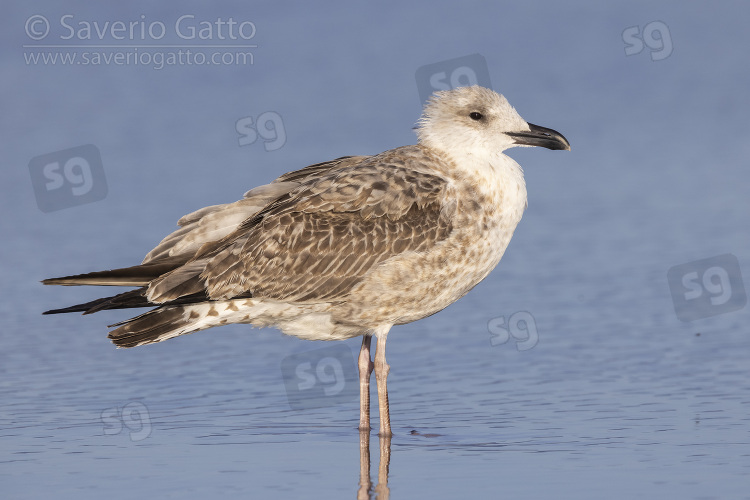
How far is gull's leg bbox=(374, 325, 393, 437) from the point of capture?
872 cm

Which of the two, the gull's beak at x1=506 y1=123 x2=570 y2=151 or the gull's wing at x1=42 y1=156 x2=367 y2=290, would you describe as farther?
the gull's beak at x1=506 y1=123 x2=570 y2=151

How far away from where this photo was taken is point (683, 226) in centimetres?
1461

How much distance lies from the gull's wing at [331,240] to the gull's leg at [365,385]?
2.54 feet

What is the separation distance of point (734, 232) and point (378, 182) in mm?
6582

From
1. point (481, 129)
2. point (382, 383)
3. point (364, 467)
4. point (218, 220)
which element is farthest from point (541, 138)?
point (364, 467)

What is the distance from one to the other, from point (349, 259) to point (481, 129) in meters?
1.43

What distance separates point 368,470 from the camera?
7.76m

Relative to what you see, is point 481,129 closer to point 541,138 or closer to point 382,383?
point 541,138

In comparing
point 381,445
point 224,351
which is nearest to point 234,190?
point 224,351

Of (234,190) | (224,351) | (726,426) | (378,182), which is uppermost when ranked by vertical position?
(234,190)

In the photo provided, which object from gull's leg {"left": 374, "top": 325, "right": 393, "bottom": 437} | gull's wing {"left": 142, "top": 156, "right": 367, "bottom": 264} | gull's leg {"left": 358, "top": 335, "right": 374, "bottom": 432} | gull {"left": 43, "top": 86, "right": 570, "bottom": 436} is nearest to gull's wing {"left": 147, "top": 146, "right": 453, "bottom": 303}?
gull {"left": 43, "top": 86, "right": 570, "bottom": 436}

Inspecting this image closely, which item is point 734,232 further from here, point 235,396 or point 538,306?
point 235,396

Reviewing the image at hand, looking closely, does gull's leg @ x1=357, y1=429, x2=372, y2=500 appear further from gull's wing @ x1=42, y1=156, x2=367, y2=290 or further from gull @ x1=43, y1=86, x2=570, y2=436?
gull's wing @ x1=42, y1=156, x2=367, y2=290

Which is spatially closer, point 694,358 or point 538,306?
point 694,358
